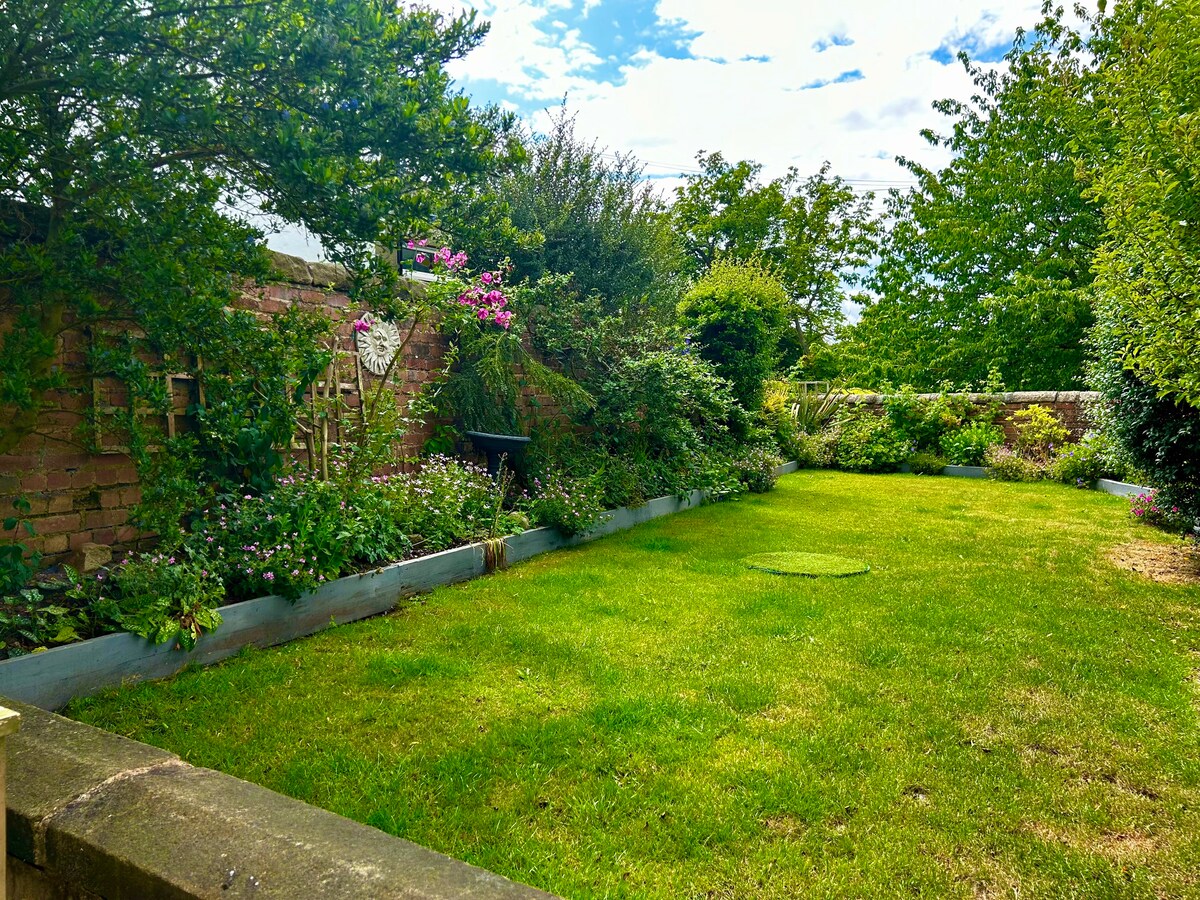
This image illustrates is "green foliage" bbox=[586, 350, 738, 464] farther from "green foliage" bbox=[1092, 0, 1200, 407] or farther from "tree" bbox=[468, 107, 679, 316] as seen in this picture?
"green foliage" bbox=[1092, 0, 1200, 407]

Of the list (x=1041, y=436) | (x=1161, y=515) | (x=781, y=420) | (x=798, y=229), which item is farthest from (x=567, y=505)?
(x=798, y=229)

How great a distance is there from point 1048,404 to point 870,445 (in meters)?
2.91

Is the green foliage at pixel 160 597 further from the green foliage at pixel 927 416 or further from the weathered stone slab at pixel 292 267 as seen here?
the green foliage at pixel 927 416

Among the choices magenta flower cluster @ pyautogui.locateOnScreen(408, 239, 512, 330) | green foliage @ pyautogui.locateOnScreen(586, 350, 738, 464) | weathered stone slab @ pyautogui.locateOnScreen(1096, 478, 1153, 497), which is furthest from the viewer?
weathered stone slab @ pyautogui.locateOnScreen(1096, 478, 1153, 497)

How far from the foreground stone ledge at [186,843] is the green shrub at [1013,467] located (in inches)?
450

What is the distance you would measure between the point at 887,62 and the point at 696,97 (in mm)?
2413

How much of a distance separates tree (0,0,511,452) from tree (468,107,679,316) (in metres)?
4.26

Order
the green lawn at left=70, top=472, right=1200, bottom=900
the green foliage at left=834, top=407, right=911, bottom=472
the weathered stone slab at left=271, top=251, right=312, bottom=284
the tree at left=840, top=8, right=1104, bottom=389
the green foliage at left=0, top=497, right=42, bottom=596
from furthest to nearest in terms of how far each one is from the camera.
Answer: the tree at left=840, top=8, right=1104, bottom=389 < the green foliage at left=834, top=407, right=911, bottom=472 < the weathered stone slab at left=271, top=251, right=312, bottom=284 < the green foliage at left=0, top=497, right=42, bottom=596 < the green lawn at left=70, top=472, right=1200, bottom=900

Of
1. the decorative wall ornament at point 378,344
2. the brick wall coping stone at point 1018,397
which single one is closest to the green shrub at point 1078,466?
the brick wall coping stone at point 1018,397

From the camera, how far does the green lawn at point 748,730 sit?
1959 mm

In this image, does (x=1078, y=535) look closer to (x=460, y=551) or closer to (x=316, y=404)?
(x=460, y=551)

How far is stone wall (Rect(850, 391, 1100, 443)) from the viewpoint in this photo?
11000 mm

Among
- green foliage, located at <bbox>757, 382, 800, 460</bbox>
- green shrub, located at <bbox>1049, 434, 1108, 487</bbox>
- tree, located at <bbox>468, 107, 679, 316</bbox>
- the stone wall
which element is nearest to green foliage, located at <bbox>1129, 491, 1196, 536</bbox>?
green shrub, located at <bbox>1049, 434, 1108, 487</bbox>

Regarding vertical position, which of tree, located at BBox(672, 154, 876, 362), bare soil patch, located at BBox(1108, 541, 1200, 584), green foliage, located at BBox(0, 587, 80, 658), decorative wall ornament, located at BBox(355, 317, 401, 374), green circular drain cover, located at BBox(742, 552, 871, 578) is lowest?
green circular drain cover, located at BBox(742, 552, 871, 578)
